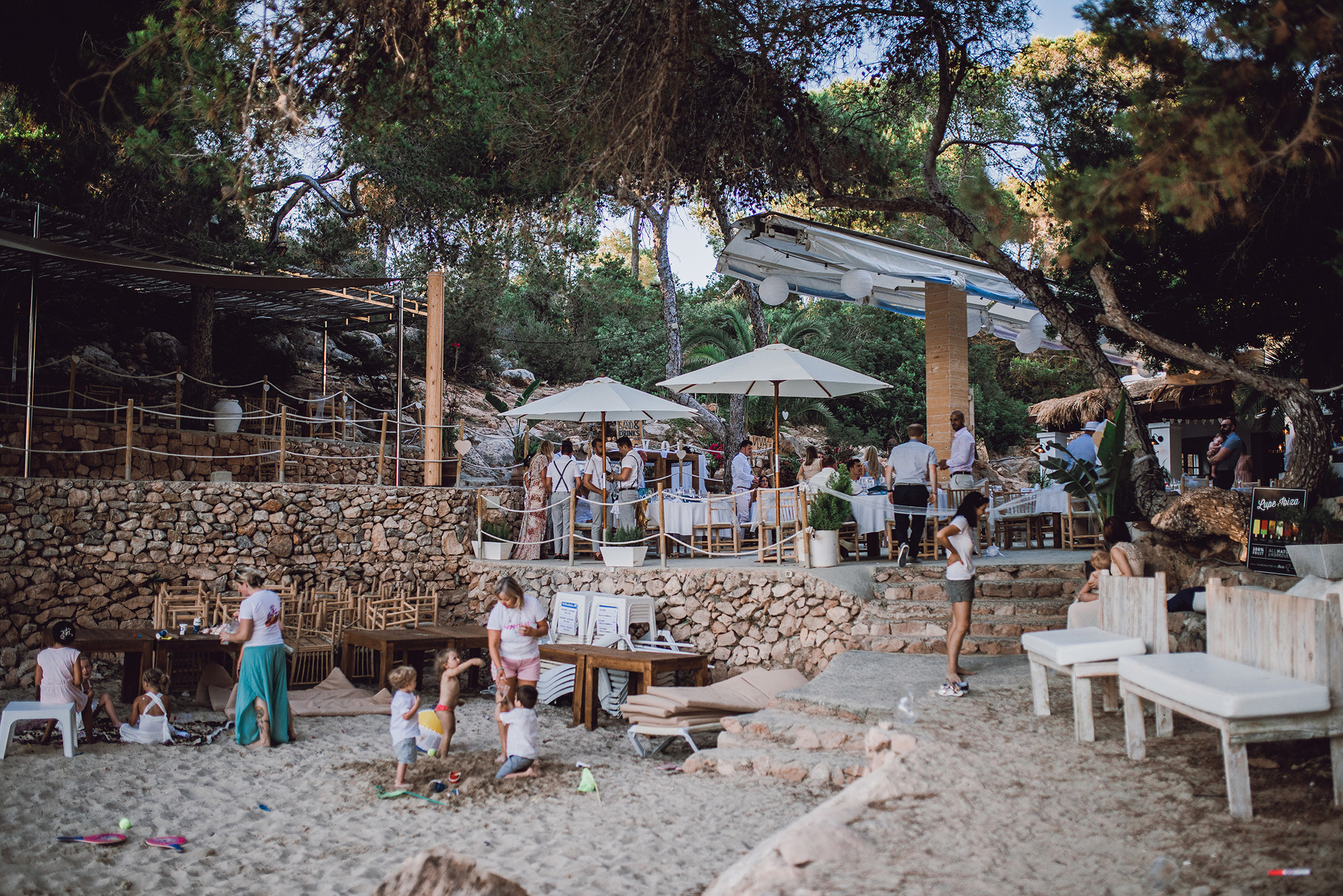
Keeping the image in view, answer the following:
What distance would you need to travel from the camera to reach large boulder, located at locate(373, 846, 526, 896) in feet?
11.3

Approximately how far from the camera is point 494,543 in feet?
40.0

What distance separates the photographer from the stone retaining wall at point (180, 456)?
38.5 feet

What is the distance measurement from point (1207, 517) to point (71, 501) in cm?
1227

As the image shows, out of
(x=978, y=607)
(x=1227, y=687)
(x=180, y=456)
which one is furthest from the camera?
(x=180, y=456)

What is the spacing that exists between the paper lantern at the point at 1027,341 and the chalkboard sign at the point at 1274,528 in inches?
190

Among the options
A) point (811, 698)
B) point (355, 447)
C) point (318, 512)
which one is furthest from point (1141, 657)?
point (355, 447)

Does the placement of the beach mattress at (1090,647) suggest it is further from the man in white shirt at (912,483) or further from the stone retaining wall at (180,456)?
the stone retaining wall at (180,456)

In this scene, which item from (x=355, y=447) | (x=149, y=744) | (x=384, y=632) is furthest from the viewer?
(x=355, y=447)

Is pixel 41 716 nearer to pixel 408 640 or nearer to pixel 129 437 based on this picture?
pixel 408 640

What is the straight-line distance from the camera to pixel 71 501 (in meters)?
10.9

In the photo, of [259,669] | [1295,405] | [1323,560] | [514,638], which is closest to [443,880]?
[514,638]

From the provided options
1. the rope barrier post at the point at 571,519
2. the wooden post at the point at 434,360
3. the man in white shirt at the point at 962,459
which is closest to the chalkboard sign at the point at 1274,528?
the man in white shirt at the point at 962,459

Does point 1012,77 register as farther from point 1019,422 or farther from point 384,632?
point 1019,422

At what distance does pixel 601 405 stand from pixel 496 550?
8.39 ft
